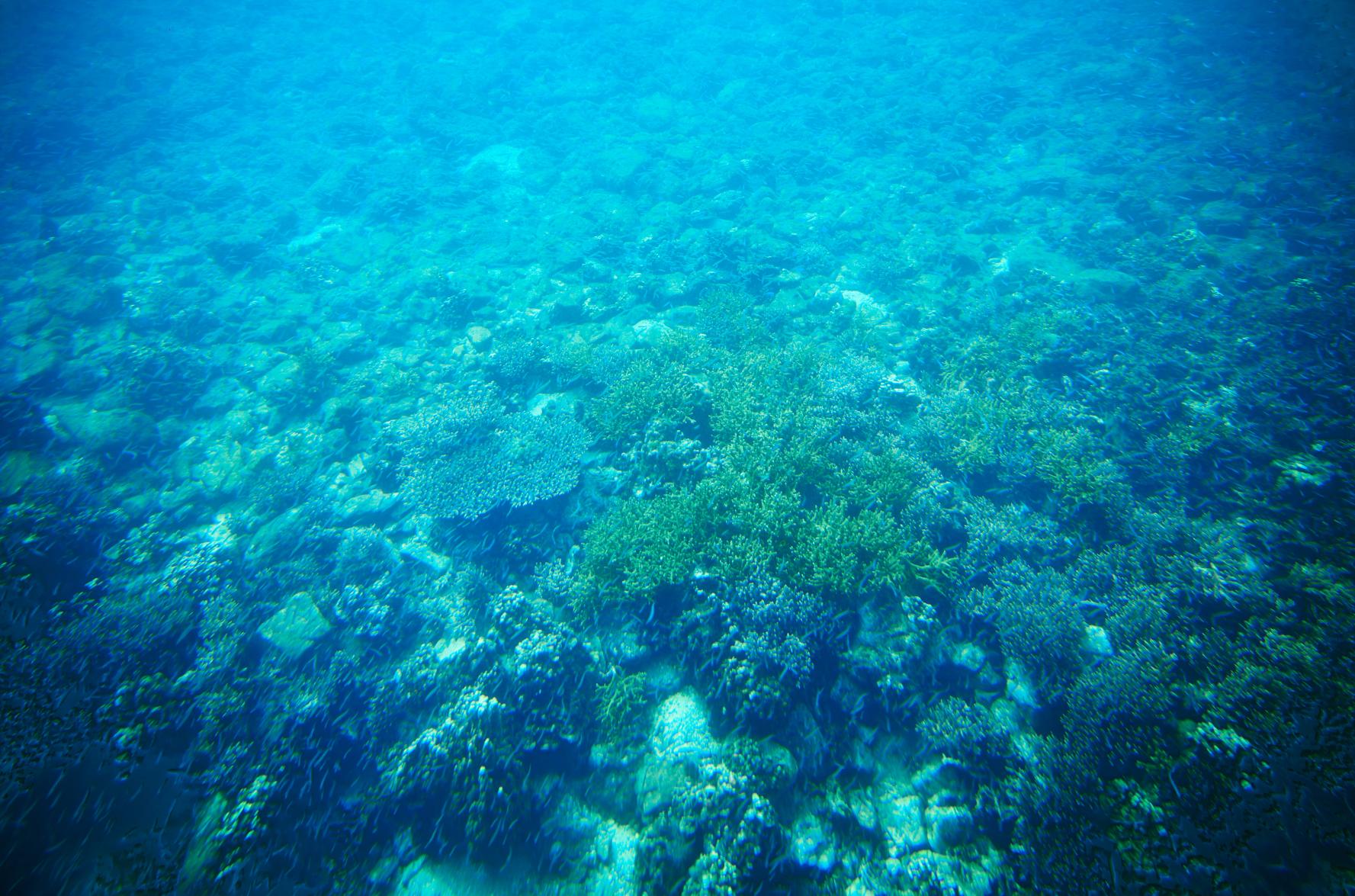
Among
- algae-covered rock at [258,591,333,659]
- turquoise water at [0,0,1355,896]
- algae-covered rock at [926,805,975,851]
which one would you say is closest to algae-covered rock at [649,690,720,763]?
turquoise water at [0,0,1355,896]

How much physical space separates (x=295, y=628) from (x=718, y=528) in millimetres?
6169

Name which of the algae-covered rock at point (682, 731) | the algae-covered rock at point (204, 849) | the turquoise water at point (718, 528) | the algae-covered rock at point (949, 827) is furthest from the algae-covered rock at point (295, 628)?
the algae-covered rock at point (949, 827)

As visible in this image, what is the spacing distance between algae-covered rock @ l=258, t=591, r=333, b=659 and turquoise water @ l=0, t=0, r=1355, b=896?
6 centimetres

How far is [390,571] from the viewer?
7301 millimetres

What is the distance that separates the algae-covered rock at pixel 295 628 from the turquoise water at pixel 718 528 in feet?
0.21

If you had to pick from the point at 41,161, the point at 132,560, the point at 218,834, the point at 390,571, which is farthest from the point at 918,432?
the point at 41,161

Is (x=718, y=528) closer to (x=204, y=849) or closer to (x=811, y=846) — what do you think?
(x=811, y=846)

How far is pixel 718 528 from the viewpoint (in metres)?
5.75

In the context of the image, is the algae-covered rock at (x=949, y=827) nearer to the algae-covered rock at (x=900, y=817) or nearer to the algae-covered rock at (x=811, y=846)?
the algae-covered rock at (x=900, y=817)

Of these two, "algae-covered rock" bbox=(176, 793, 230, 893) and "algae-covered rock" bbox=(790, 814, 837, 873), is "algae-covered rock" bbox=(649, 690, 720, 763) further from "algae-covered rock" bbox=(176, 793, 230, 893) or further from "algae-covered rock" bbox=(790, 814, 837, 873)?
"algae-covered rock" bbox=(176, 793, 230, 893)

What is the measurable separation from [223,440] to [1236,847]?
15.4 meters

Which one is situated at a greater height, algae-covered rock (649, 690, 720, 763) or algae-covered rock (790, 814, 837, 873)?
algae-covered rock (649, 690, 720, 763)

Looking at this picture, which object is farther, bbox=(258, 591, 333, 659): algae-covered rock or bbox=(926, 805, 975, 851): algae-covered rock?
bbox=(258, 591, 333, 659): algae-covered rock

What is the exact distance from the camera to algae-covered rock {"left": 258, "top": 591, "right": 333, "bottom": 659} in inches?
253
